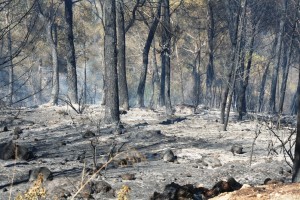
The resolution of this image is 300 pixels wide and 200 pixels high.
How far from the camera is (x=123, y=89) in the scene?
657 inches

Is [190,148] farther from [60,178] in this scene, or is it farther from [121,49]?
[121,49]

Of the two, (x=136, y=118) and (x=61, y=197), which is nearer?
(x=61, y=197)

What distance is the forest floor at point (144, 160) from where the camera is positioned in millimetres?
6078

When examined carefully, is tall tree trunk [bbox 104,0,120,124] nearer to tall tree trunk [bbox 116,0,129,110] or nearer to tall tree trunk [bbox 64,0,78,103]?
tall tree trunk [bbox 116,0,129,110]

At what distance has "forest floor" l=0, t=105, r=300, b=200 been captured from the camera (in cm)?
608

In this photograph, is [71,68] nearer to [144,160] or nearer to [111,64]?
[111,64]

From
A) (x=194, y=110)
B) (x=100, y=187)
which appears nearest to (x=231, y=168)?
(x=100, y=187)

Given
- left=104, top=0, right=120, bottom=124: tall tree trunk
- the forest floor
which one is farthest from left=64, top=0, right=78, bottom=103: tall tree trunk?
left=104, top=0, right=120, bottom=124: tall tree trunk

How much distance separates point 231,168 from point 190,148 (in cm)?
184

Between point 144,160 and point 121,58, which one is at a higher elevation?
point 121,58

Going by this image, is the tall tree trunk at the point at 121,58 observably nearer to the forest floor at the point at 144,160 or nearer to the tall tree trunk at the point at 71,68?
the tall tree trunk at the point at 71,68

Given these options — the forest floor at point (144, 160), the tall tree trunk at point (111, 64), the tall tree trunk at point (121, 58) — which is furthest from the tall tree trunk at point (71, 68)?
the tall tree trunk at point (111, 64)

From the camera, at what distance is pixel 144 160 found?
8172 millimetres

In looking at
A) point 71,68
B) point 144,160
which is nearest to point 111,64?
point 144,160
